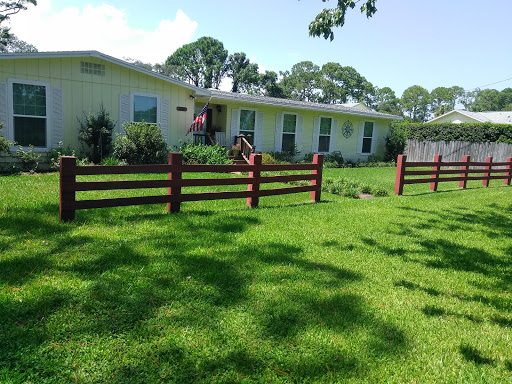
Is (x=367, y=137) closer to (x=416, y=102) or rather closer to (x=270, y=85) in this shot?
(x=270, y=85)

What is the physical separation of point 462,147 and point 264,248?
19972 mm

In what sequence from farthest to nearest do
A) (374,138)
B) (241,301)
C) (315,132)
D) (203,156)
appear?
(374,138) → (315,132) → (203,156) → (241,301)

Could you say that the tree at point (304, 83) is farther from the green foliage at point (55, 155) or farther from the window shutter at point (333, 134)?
the green foliage at point (55, 155)

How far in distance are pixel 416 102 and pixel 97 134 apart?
10551 centimetres

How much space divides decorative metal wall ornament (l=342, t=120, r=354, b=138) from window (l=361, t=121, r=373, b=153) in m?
1.20

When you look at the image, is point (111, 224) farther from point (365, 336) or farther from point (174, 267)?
point (365, 336)

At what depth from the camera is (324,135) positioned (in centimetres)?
1956

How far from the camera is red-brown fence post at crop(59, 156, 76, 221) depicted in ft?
16.3

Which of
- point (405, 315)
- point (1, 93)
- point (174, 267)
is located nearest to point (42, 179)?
point (1, 93)

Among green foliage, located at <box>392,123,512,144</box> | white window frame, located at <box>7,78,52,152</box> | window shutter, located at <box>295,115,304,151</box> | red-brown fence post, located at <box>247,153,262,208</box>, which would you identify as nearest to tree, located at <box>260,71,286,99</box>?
green foliage, located at <box>392,123,512,144</box>

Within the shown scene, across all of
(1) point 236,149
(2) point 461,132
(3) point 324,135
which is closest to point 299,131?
(3) point 324,135

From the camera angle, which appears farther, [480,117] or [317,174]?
[480,117]

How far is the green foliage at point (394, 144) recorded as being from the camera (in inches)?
866

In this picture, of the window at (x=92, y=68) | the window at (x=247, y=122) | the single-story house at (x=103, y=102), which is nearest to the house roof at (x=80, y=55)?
the single-story house at (x=103, y=102)
